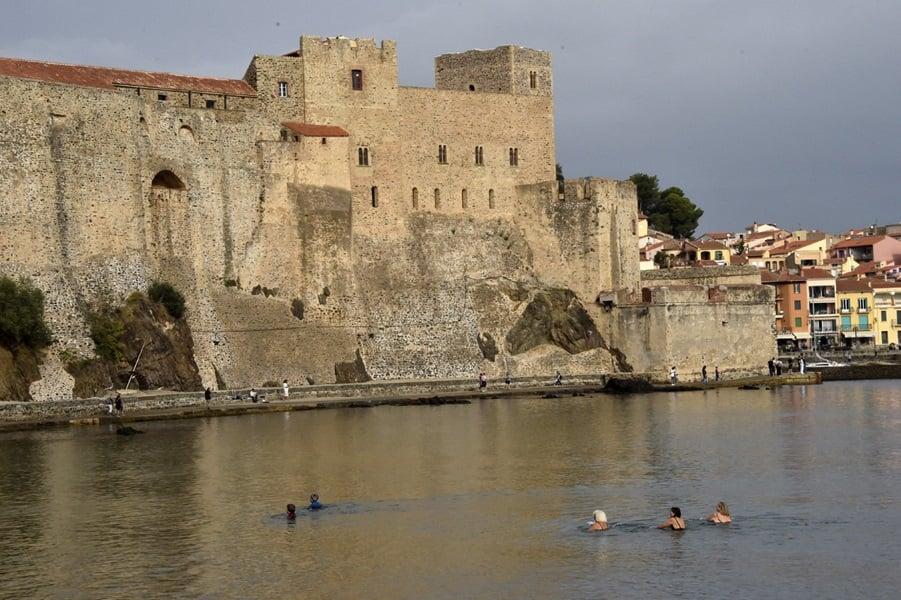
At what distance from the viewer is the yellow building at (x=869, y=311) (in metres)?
70.9

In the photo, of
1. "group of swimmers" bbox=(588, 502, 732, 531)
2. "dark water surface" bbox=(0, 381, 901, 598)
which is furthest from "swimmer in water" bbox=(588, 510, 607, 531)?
"dark water surface" bbox=(0, 381, 901, 598)

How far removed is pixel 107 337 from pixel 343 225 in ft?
33.0

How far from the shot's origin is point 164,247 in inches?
1768

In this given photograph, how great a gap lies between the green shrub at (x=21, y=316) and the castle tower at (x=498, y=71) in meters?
18.0

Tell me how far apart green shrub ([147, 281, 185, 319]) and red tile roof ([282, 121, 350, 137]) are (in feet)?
22.4

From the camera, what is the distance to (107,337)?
135 feet

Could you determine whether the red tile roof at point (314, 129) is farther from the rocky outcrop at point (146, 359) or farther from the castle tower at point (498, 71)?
the rocky outcrop at point (146, 359)

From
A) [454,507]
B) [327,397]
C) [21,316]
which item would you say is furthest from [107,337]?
[454,507]

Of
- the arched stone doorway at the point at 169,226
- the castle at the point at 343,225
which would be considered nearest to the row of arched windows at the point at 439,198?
the castle at the point at 343,225

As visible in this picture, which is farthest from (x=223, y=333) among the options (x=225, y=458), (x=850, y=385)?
(x=850, y=385)

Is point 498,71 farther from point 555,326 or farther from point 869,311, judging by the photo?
point 869,311

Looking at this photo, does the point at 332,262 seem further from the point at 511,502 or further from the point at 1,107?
the point at 511,502

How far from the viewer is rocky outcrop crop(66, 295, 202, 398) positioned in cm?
4059

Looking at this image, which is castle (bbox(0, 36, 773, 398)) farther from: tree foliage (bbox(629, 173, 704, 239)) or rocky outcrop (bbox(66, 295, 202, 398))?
tree foliage (bbox(629, 173, 704, 239))
